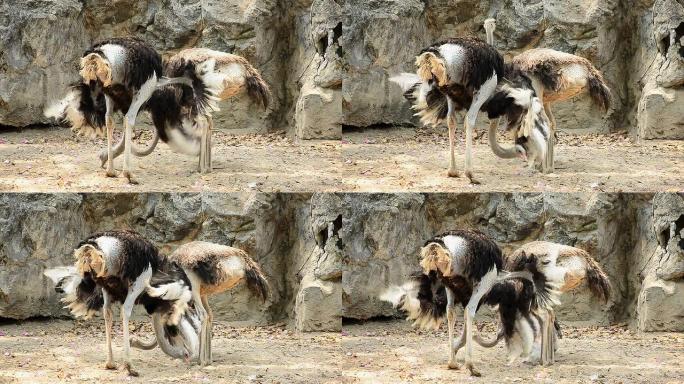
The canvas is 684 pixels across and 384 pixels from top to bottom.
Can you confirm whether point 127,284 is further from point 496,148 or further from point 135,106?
point 496,148

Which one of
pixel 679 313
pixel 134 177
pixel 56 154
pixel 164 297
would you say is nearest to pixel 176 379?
pixel 164 297

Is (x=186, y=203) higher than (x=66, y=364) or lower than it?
higher

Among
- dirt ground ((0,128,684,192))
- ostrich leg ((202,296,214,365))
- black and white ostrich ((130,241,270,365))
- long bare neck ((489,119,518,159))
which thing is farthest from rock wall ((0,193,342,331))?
long bare neck ((489,119,518,159))

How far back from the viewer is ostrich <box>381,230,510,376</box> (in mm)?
15289

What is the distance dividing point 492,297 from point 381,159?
7.98 ft

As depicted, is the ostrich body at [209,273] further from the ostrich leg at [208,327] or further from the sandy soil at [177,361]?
the sandy soil at [177,361]

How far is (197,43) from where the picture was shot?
18656 millimetres

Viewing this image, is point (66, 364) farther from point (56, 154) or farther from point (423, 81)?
point (423, 81)

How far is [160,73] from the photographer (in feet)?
54.2

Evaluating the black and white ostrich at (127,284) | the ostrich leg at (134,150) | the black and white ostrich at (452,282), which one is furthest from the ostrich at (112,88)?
the black and white ostrich at (452,282)

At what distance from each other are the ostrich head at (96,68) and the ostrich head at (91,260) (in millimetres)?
1664

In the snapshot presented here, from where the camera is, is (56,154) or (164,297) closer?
(164,297)

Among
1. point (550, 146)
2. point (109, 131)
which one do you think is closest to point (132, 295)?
point (109, 131)

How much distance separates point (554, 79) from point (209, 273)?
13.1 feet
